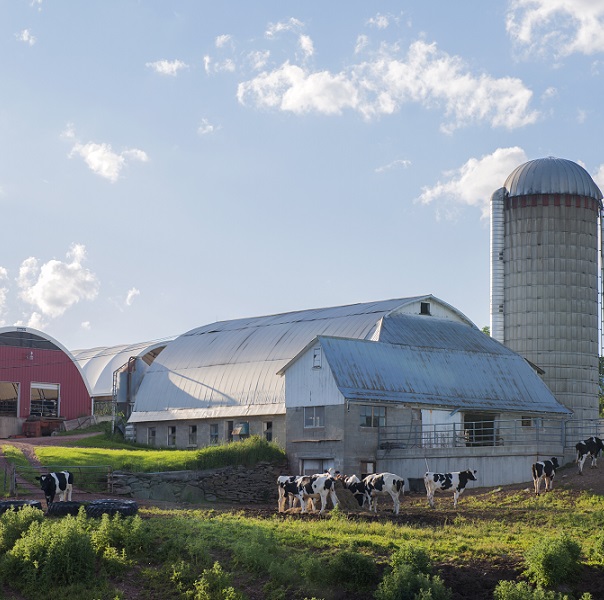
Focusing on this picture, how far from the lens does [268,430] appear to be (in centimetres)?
5491

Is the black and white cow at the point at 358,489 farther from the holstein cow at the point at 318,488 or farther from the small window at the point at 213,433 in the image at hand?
the small window at the point at 213,433

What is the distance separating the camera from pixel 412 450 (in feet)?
153

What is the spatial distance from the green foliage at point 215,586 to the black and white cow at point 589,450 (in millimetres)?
21945

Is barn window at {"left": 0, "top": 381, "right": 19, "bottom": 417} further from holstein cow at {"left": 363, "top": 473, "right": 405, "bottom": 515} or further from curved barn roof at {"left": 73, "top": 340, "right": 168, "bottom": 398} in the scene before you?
holstein cow at {"left": 363, "top": 473, "right": 405, "bottom": 515}

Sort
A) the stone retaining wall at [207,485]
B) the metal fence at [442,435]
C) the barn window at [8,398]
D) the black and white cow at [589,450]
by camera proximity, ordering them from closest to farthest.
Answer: the black and white cow at [589,450]
the stone retaining wall at [207,485]
the metal fence at [442,435]
the barn window at [8,398]

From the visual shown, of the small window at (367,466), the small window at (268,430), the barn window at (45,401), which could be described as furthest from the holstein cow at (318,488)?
the barn window at (45,401)

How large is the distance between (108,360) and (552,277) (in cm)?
3502

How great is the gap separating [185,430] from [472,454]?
2095cm

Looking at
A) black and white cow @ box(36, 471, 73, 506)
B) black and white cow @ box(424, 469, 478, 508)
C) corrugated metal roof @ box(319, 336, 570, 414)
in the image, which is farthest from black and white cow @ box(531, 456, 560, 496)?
black and white cow @ box(36, 471, 73, 506)

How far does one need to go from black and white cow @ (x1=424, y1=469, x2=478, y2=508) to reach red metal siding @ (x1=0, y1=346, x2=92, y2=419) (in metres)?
39.2

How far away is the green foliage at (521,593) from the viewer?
2245 centimetres

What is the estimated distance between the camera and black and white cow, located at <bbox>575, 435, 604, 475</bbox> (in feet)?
141

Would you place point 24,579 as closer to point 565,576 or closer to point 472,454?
point 565,576

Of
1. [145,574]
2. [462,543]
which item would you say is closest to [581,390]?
[462,543]
